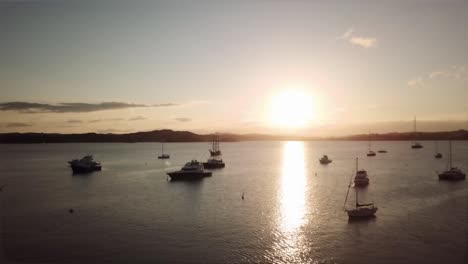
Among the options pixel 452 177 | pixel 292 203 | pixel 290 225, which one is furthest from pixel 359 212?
pixel 452 177

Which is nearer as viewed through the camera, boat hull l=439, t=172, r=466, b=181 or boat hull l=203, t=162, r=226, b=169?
boat hull l=439, t=172, r=466, b=181

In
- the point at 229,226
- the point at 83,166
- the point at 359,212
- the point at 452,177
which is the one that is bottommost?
the point at 229,226

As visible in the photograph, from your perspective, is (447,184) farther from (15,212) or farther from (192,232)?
(15,212)

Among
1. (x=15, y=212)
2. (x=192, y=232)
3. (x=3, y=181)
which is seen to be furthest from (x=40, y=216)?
(x=3, y=181)

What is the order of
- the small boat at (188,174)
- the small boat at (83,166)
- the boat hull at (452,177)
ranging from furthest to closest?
the small boat at (83,166) → the small boat at (188,174) → the boat hull at (452,177)

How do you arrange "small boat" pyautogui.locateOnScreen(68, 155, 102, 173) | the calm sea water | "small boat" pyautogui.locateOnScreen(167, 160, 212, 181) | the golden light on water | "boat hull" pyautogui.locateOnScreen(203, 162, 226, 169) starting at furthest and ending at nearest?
"boat hull" pyautogui.locateOnScreen(203, 162, 226, 169) < "small boat" pyautogui.locateOnScreen(68, 155, 102, 173) < "small boat" pyautogui.locateOnScreen(167, 160, 212, 181) < the golden light on water < the calm sea water

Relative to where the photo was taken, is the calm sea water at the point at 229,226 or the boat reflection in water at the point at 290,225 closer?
the calm sea water at the point at 229,226

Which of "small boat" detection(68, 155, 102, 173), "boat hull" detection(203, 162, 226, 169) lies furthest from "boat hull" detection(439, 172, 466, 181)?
"small boat" detection(68, 155, 102, 173)

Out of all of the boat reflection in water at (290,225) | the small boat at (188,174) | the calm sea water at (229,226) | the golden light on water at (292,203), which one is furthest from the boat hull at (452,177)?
the small boat at (188,174)

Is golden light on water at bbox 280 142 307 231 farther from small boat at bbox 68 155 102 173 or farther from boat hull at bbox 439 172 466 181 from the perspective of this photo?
small boat at bbox 68 155 102 173

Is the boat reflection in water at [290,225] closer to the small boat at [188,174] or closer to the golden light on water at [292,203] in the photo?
the golden light on water at [292,203]

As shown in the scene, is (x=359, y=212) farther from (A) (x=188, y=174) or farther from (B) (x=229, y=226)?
(A) (x=188, y=174)
